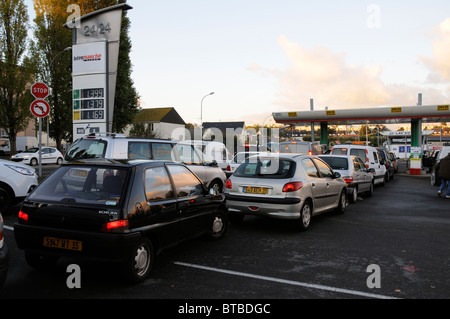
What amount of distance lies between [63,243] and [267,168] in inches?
184

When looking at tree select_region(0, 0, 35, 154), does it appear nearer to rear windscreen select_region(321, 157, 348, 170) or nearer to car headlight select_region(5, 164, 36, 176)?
car headlight select_region(5, 164, 36, 176)

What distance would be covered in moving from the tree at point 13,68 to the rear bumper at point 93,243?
96.4 ft

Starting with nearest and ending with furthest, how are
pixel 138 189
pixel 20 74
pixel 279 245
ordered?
pixel 138 189 < pixel 279 245 < pixel 20 74

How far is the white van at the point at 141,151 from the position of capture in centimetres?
841

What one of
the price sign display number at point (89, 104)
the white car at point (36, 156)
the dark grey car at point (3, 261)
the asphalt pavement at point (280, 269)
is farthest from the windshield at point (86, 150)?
the white car at point (36, 156)

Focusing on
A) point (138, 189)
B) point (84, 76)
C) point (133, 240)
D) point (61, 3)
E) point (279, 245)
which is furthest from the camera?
point (61, 3)

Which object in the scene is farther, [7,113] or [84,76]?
[7,113]

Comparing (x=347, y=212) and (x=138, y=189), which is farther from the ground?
(x=138, y=189)

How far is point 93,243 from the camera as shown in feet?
13.9

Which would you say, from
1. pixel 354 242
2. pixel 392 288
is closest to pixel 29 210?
pixel 392 288

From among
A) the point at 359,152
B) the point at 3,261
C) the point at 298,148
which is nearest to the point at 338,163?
the point at 359,152
